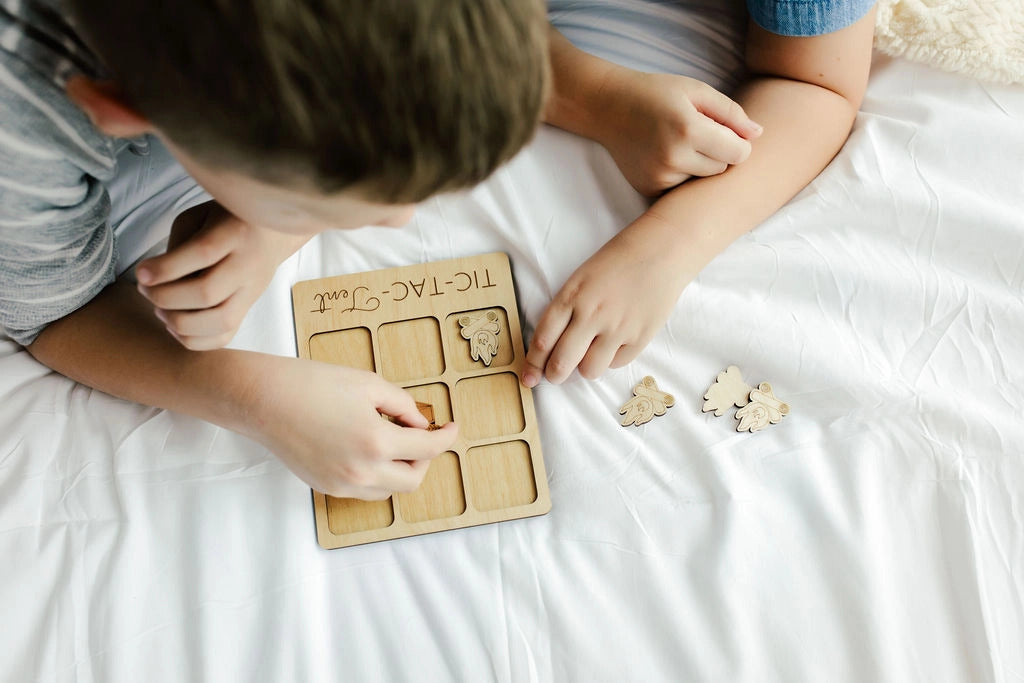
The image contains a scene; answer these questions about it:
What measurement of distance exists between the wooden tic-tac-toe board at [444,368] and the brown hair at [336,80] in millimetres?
335

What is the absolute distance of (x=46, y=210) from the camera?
585mm

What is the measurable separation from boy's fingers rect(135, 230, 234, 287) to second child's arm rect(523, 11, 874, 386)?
280 millimetres

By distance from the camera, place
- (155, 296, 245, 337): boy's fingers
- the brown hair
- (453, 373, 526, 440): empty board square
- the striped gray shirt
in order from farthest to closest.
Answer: (453, 373, 526, 440): empty board square < (155, 296, 245, 337): boy's fingers < the striped gray shirt < the brown hair

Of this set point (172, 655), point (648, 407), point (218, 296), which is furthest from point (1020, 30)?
point (172, 655)

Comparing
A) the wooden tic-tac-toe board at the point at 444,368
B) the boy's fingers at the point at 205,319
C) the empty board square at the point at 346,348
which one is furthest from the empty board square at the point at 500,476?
the boy's fingers at the point at 205,319

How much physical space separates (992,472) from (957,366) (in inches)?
3.8

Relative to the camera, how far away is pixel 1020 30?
2.56 ft

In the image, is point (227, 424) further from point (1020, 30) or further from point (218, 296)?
point (1020, 30)

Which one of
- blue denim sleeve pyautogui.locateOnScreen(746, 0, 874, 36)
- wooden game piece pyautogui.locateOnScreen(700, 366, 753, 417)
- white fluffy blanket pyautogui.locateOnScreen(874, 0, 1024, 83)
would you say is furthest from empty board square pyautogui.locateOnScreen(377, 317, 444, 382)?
white fluffy blanket pyautogui.locateOnScreen(874, 0, 1024, 83)

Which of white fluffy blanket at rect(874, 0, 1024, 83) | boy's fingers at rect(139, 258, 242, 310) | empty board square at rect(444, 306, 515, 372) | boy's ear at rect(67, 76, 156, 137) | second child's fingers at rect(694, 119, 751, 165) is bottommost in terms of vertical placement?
empty board square at rect(444, 306, 515, 372)

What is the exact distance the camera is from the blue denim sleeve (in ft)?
2.37

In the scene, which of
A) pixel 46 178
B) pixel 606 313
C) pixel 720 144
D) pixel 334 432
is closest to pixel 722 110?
pixel 720 144

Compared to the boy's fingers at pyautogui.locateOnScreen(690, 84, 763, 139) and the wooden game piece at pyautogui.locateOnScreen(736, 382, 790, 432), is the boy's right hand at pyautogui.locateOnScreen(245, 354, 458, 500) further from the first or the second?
the boy's fingers at pyautogui.locateOnScreen(690, 84, 763, 139)

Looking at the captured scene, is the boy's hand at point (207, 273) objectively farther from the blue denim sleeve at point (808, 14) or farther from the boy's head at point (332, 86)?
the blue denim sleeve at point (808, 14)
